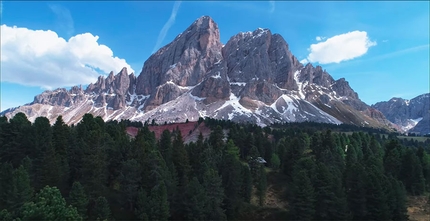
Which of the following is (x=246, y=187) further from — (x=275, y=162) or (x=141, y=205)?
(x=141, y=205)

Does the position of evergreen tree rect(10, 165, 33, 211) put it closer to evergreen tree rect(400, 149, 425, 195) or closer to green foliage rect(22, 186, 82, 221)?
green foliage rect(22, 186, 82, 221)

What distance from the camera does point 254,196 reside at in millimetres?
83188

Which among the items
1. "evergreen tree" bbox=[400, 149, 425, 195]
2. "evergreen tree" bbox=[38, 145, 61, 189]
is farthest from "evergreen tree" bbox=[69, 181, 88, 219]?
"evergreen tree" bbox=[400, 149, 425, 195]

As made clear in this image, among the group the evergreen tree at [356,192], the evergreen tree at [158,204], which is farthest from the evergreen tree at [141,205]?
the evergreen tree at [356,192]

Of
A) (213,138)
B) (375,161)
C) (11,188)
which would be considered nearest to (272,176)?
(213,138)

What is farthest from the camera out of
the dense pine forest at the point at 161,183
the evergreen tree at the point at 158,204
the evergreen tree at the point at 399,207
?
the evergreen tree at the point at 399,207

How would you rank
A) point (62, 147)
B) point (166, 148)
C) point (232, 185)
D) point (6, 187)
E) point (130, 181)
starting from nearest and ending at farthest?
point (6, 187) < point (130, 181) < point (62, 147) < point (232, 185) < point (166, 148)

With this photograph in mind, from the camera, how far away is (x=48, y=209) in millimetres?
30703

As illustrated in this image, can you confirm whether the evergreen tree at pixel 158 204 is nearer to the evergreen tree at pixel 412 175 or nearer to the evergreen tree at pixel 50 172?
the evergreen tree at pixel 50 172

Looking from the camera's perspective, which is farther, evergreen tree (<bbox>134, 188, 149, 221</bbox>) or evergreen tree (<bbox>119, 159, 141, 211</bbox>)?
evergreen tree (<bbox>119, 159, 141, 211</bbox>)

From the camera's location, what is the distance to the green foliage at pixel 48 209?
30375 mm

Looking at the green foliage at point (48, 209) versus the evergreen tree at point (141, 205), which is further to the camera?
the evergreen tree at point (141, 205)

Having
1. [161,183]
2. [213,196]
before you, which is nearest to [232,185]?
[213,196]

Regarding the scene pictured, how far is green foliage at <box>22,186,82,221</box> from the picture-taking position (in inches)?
1196
